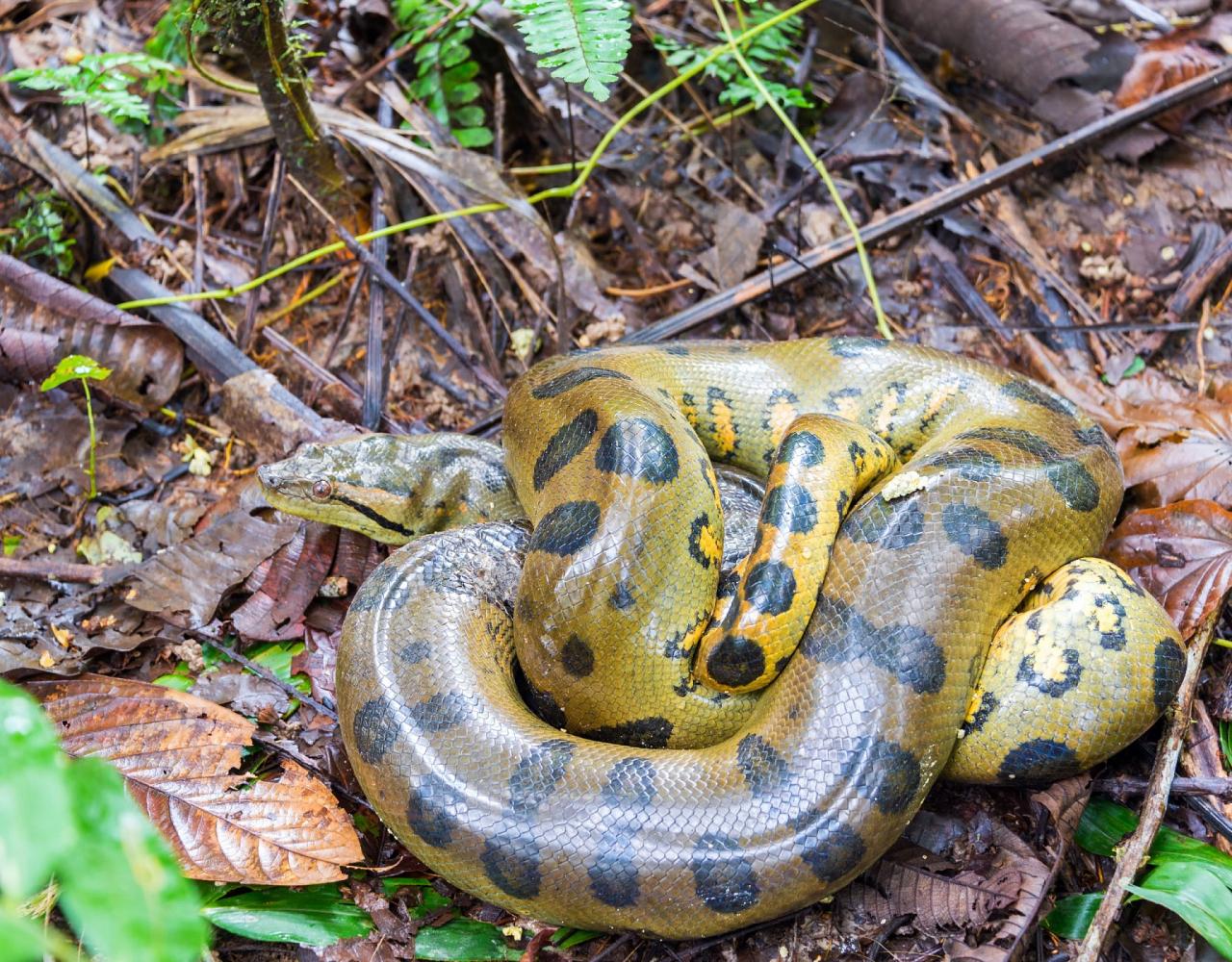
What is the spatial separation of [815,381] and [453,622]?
6.94 ft

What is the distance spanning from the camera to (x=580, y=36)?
4.07 meters

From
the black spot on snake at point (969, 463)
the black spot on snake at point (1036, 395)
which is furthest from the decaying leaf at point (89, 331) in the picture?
the black spot on snake at point (1036, 395)

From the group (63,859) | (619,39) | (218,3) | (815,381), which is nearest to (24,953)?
(63,859)

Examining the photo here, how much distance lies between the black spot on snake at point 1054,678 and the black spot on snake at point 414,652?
236 cm

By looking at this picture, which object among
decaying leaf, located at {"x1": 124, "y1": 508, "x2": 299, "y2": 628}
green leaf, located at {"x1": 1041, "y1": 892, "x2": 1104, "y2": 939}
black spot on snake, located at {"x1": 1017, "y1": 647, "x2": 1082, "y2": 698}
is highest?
black spot on snake, located at {"x1": 1017, "y1": 647, "x2": 1082, "y2": 698}

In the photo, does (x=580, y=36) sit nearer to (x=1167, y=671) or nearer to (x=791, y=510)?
(x=791, y=510)

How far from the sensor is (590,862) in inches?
135

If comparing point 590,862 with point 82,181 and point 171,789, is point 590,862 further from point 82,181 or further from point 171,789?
point 82,181

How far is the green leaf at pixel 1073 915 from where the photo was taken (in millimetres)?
3609

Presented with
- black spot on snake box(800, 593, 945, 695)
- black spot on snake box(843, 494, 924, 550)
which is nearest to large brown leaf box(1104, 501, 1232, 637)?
black spot on snake box(843, 494, 924, 550)

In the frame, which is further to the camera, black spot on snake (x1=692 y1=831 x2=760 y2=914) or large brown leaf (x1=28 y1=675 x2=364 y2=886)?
large brown leaf (x1=28 y1=675 x2=364 y2=886)

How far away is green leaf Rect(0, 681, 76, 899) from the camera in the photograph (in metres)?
1.27

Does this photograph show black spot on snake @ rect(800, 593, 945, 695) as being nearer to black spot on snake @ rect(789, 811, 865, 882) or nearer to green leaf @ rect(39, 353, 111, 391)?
black spot on snake @ rect(789, 811, 865, 882)

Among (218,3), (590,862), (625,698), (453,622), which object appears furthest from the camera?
(218,3)
